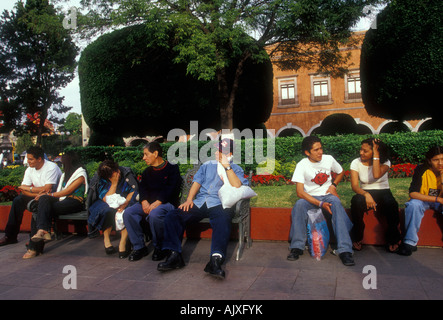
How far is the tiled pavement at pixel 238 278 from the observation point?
345cm

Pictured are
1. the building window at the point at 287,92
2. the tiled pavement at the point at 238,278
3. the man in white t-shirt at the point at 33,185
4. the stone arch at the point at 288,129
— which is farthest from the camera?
the building window at the point at 287,92

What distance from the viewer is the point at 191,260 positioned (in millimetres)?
4645

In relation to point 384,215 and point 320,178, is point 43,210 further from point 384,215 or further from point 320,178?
point 384,215

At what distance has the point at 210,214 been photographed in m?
4.54

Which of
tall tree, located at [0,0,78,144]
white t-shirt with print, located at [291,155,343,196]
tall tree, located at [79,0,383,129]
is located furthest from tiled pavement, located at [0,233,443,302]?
tall tree, located at [0,0,78,144]

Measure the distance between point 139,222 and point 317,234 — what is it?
226 cm

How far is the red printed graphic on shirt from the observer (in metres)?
4.80

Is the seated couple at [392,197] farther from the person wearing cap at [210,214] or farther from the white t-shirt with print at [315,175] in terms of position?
the person wearing cap at [210,214]

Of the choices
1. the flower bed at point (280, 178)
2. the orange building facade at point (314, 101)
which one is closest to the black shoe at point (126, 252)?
the flower bed at point (280, 178)

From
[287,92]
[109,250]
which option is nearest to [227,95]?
[109,250]

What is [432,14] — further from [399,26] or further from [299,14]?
[299,14]

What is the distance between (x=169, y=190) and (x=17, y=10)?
34.5 meters

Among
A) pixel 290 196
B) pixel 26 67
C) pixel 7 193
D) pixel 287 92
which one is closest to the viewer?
pixel 290 196
